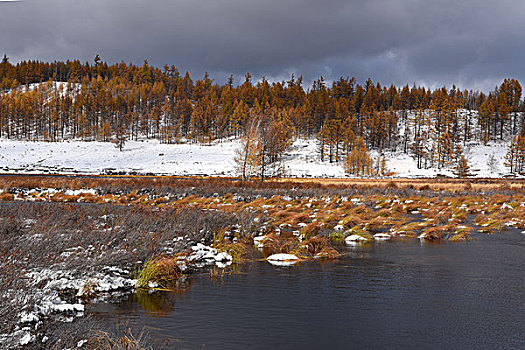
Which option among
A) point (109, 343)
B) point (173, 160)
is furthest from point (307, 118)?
point (109, 343)

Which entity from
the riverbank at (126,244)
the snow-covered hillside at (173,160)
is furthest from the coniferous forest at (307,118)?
the riverbank at (126,244)

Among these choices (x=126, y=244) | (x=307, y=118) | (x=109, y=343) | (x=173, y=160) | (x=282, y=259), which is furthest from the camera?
(x=307, y=118)

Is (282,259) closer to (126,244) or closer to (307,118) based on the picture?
(126,244)

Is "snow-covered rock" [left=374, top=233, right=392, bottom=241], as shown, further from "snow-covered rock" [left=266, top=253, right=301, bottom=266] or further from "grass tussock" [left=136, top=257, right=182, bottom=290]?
"grass tussock" [left=136, top=257, right=182, bottom=290]

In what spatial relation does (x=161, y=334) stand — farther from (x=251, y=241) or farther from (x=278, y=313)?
(x=251, y=241)

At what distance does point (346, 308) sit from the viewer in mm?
6820

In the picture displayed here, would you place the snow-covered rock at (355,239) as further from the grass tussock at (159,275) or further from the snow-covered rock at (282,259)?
the grass tussock at (159,275)

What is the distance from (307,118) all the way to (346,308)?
104462 mm

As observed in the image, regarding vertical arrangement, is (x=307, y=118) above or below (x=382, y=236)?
above

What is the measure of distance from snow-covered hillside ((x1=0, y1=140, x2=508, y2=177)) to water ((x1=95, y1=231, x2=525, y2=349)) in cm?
5841

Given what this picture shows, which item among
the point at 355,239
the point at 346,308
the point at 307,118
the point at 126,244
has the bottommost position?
the point at 346,308

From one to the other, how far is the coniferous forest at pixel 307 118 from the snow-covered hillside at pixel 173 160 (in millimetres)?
3449

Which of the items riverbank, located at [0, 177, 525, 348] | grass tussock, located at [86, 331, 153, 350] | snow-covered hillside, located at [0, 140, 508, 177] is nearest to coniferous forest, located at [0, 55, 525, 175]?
snow-covered hillside, located at [0, 140, 508, 177]

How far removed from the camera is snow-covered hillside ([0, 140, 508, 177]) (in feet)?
235
